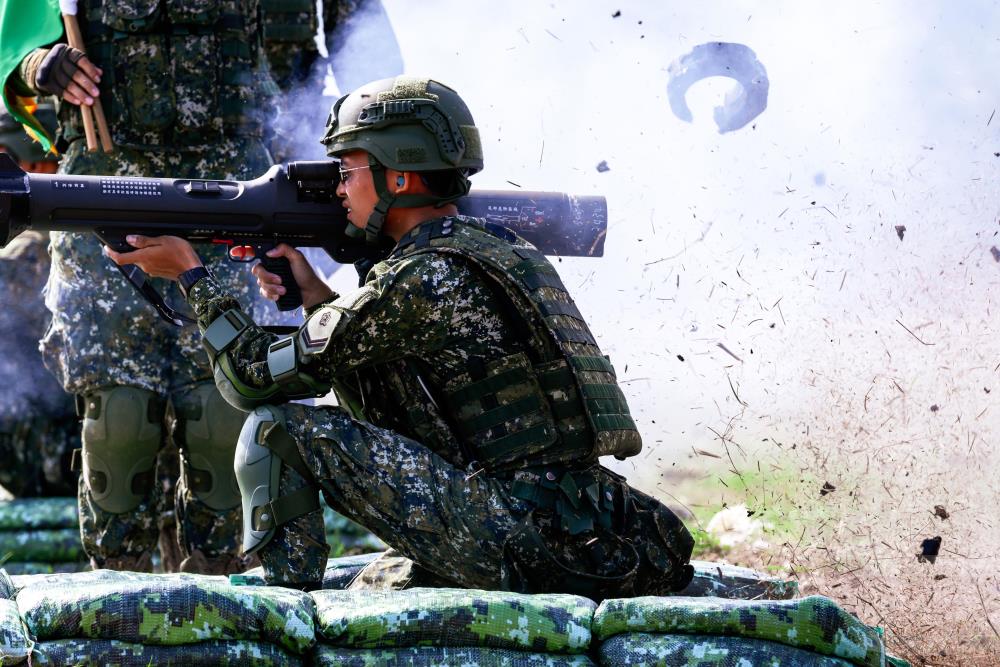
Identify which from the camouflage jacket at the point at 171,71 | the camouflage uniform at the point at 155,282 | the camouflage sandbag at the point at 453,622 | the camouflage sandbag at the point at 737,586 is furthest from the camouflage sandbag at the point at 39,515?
the camouflage sandbag at the point at 453,622

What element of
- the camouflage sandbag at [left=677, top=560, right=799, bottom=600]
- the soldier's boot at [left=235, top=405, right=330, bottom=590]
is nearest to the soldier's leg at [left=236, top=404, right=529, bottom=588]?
the soldier's boot at [left=235, top=405, right=330, bottom=590]

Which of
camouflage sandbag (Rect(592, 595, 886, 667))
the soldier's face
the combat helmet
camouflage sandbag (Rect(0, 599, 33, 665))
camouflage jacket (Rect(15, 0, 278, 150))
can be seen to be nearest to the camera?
camouflage sandbag (Rect(0, 599, 33, 665))

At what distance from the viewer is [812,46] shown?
5.28m

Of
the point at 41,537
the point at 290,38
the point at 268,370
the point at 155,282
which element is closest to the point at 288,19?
the point at 290,38

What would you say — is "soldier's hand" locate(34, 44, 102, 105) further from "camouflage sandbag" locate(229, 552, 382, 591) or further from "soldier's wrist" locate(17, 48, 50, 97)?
"camouflage sandbag" locate(229, 552, 382, 591)

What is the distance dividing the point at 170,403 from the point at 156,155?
2.87 feet

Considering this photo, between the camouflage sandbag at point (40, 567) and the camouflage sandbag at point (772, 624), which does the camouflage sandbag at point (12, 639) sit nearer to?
the camouflage sandbag at point (772, 624)

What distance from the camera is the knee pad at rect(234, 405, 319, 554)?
3.88 meters

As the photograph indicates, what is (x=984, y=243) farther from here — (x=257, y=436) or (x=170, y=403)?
(x=170, y=403)

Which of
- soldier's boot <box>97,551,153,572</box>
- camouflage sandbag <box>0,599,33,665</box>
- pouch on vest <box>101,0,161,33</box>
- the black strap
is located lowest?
soldier's boot <box>97,551,153,572</box>

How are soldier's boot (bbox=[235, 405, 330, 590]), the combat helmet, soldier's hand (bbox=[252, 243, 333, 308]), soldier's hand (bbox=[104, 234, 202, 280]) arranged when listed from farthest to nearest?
1. soldier's hand (bbox=[252, 243, 333, 308])
2. soldier's hand (bbox=[104, 234, 202, 280])
3. the combat helmet
4. soldier's boot (bbox=[235, 405, 330, 590])

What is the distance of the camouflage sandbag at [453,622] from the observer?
10.1ft

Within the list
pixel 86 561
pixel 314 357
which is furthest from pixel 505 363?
pixel 86 561

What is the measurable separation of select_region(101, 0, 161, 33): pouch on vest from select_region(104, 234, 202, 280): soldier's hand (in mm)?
1227
